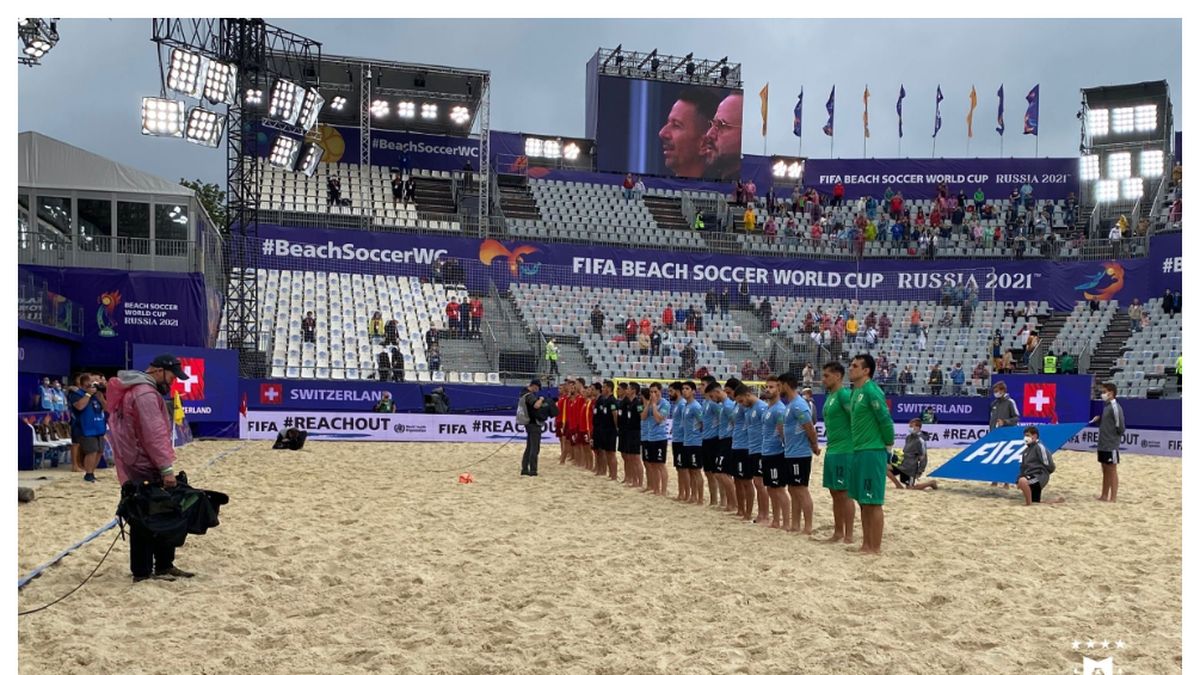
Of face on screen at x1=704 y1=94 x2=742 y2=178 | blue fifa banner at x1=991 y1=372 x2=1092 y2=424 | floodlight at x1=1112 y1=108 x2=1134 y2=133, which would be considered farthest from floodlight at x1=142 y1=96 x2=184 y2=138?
floodlight at x1=1112 y1=108 x2=1134 y2=133

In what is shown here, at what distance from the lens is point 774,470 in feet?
35.3

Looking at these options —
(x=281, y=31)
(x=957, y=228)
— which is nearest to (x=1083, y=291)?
(x=957, y=228)

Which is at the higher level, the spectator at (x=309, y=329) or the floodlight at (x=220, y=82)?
the floodlight at (x=220, y=82)

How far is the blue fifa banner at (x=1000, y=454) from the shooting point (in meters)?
15.0

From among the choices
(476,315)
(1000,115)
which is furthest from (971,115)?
(476,315)

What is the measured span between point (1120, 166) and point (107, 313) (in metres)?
33.5

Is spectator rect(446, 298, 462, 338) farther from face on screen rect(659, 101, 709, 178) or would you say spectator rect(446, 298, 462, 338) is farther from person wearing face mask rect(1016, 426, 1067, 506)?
person wearing face mask rect(1016, 426, 1067, 506)

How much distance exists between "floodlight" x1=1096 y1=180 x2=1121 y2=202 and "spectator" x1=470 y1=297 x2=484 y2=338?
23.2 meters

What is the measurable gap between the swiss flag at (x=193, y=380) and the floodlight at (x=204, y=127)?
558cm

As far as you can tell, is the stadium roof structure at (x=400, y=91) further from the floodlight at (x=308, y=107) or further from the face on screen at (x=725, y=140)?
the face on screen at (x=725, y=140)

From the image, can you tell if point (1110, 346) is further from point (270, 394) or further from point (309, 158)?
point (309, 158)

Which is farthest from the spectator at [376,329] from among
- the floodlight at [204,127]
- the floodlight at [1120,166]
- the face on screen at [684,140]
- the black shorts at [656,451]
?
the floodlight at [1120,166]

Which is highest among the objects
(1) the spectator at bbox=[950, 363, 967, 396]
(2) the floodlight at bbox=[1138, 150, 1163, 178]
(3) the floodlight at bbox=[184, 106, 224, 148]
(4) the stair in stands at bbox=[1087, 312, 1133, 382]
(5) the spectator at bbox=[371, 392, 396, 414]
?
(2) the floodlight at bbox=[1138, 150, 1163, 178]

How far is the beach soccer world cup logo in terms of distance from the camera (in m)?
22.8
